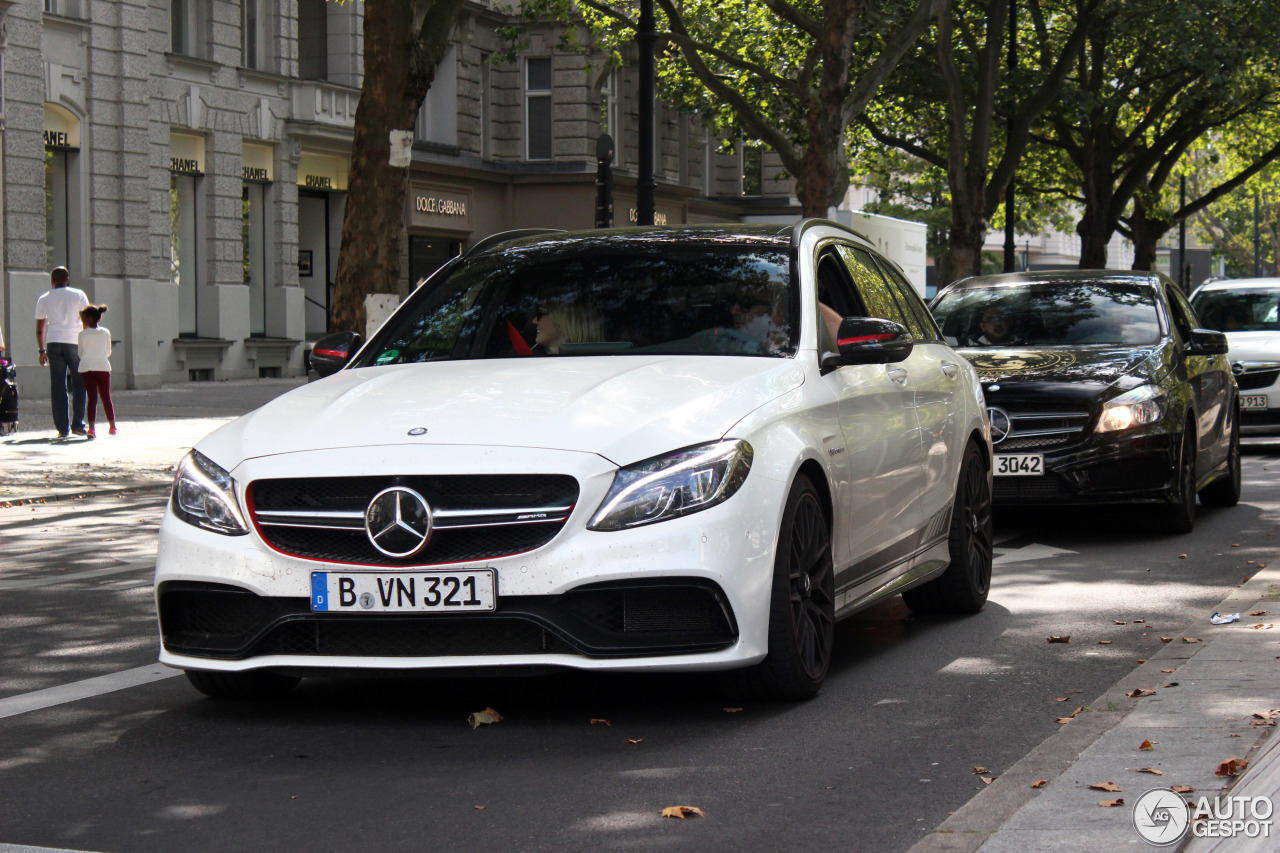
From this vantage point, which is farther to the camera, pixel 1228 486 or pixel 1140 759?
pixel 1228 486

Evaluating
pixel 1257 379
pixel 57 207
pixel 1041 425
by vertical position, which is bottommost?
pixel 1041 425

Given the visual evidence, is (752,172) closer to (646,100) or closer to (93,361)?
(646,100)

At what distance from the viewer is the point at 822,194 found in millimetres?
23953

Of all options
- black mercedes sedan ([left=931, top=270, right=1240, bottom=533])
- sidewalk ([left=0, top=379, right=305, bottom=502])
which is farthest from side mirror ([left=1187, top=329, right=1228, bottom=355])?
sidewalk ([left=0, top=379, right=305, bottom=502])

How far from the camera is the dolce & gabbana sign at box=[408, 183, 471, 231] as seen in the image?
38.0 meters

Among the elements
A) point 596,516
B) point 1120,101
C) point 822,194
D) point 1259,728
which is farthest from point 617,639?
point 1120,101

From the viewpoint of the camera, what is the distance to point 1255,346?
19.2m

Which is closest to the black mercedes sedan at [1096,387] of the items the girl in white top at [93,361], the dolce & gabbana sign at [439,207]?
the girl in white top at [93,361]

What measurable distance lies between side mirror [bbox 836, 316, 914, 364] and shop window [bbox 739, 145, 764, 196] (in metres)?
46.2

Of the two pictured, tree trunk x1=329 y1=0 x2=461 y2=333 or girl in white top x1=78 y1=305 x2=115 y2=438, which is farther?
girl in white top x1=78 y1=305 x2=115 y2=438

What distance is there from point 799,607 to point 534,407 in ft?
3.64

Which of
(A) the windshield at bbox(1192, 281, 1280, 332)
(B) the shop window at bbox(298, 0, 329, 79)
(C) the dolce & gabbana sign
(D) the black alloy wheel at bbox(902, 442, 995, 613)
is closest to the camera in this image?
(D) the black alloy wheel at bbox(902, 442, 995, 613)

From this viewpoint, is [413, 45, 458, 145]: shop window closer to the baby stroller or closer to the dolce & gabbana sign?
the dolce & gabbana sign

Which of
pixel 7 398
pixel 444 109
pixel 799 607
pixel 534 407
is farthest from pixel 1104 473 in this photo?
pixel 444 109
